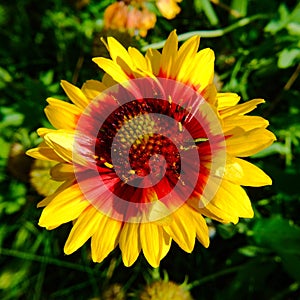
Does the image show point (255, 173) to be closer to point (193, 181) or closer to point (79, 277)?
point (193, 181)

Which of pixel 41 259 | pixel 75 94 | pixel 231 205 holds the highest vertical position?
pixel 75 94

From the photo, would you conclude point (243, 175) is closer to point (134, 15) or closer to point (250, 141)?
point (250, 141)

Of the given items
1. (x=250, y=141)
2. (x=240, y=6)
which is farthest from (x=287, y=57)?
(x=250, y=141)

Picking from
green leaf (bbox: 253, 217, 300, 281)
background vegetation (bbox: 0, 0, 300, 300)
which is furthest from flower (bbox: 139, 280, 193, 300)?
green leaf (bbox: 253, 217, 300, 281)

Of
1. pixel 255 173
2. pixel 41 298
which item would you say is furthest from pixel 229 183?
pixel 41 298

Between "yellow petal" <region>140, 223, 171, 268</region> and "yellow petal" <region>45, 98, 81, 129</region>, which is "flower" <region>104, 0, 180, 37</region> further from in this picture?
"yellow petal" <region>140, 223, 171, 268</region>

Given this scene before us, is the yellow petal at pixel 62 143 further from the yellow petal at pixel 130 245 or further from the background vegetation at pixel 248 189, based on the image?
the background vegetation at pixel 248 189
